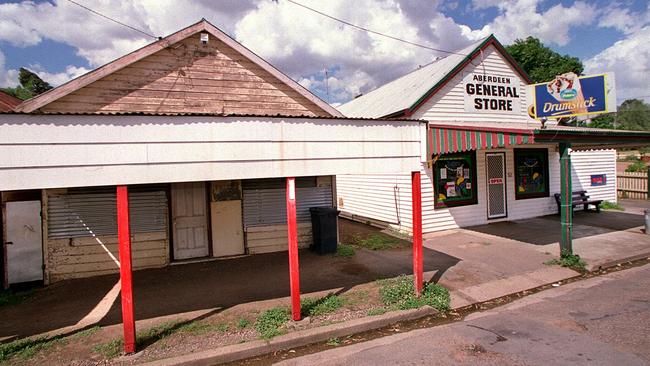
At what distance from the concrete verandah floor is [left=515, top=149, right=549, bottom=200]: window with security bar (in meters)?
2.48

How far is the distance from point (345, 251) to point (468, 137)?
13.0 feet

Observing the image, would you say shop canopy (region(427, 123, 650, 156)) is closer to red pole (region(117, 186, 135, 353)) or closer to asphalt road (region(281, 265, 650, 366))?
asphalt road (region(281, 265, 650, 366))

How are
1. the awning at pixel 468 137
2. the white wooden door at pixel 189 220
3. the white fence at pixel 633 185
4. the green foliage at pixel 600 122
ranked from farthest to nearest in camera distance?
the green foliage at pixel 600 122 → the white fence at pixel 633 185 → the white wooden door at pixel 189 220 → the awning at pixel 468 137

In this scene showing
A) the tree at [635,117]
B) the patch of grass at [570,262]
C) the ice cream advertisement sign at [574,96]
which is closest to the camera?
the patch of grass at [570,262]

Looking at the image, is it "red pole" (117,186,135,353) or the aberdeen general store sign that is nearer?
"red pole" (117,186,135,353)

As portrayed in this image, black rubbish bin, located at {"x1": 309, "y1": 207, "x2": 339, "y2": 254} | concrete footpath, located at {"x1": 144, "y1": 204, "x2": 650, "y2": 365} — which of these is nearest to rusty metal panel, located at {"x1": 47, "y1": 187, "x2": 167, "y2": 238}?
black rubbish bin, located at {"x1": 309, "y1": 207, "x2": 339, "y2": 254}

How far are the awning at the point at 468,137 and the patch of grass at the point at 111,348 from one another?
233 inches

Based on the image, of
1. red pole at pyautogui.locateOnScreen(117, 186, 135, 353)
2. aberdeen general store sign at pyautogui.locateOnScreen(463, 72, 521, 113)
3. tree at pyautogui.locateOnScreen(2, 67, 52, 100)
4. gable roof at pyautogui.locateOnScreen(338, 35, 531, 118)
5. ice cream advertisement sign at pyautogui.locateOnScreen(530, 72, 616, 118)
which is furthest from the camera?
tree at pyautogui.locateOnScreen(2, 67, 52, 100)

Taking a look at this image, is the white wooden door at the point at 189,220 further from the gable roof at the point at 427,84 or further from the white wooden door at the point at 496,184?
the white wooden door at the point at 496,184

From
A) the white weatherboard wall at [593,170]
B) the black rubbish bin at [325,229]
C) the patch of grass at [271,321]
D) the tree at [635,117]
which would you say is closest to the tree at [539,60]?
the white weatherboard wall at [593,170]

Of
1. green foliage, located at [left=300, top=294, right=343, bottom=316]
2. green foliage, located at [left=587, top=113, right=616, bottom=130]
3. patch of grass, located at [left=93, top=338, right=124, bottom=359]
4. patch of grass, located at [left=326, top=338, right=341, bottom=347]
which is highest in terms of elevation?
green foliage, located at [left=587, top=113, right=616, bottom=130]

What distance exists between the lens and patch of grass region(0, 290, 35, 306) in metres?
6.28

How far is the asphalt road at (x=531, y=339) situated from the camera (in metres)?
4.06

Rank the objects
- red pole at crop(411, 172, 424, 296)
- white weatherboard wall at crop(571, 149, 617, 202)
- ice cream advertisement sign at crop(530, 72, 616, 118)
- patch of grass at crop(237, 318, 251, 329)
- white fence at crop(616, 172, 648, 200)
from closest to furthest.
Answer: patch of grass at crop(237, 318, 251, 329) → red pole at crop(411, 172, 424, 296) → ice cream advertisement sign at crop(530, 72, 616, 118) → white weatherboard wall at crop(571, 149, 617, 202) → white fence at crop(616, 172, 648, 200)
